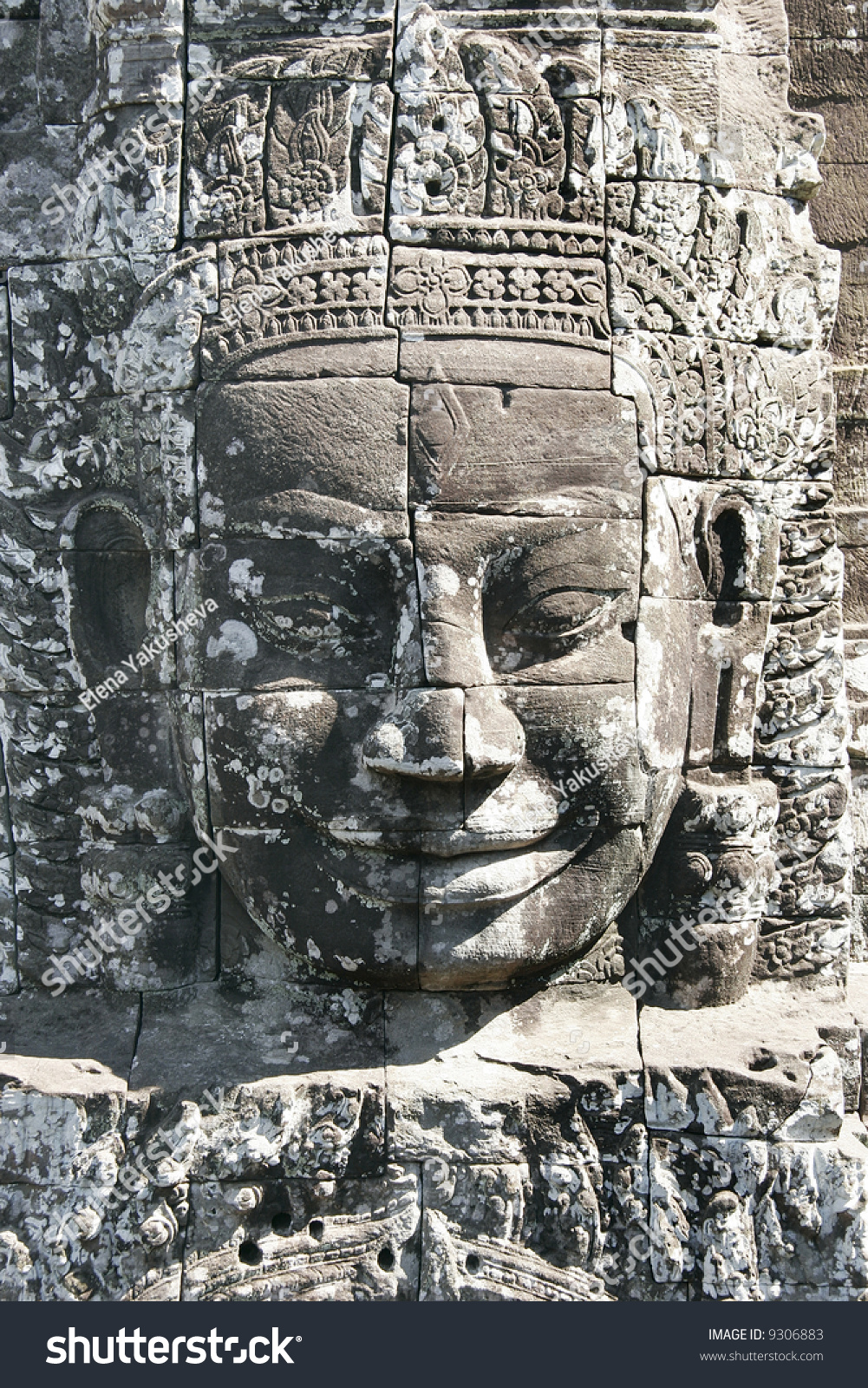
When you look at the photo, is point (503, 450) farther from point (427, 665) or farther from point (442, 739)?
point (442, 739)

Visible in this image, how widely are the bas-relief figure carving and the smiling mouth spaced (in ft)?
0.04

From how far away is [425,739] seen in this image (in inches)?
136

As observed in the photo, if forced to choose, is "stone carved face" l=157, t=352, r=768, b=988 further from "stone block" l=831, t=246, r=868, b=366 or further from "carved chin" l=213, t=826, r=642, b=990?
"stone block" l=831, t=246, r=868, b=366

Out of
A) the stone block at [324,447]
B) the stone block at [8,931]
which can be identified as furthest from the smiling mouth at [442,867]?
the stone block at [8,931]

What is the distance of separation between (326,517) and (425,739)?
671 mm

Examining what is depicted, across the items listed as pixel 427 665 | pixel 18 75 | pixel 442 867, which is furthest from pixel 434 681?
pixel 18 75

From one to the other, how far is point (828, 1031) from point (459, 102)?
2930 mm

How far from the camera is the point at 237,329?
3641 mm

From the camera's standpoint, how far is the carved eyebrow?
11.5ft

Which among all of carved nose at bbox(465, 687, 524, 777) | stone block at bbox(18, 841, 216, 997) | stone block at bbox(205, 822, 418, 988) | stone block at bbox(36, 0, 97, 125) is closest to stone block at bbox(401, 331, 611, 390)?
carved nose at bbox(465, 687, 524, 777)

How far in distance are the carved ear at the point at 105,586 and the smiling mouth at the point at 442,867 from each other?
98 cm

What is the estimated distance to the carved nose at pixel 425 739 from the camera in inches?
136

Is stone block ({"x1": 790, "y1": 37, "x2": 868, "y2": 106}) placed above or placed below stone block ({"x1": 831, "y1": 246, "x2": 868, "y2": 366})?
above

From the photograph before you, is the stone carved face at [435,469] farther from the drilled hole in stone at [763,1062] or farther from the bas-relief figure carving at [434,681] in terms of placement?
the drilled hole in stone at [763,1062]
